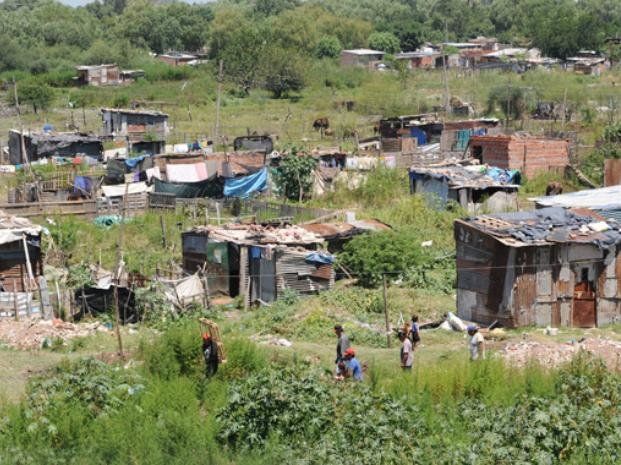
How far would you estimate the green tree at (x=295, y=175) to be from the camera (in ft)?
86.9

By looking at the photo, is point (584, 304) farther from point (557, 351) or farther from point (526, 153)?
point (526, 153)

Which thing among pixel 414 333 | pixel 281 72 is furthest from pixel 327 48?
pixel 414 333

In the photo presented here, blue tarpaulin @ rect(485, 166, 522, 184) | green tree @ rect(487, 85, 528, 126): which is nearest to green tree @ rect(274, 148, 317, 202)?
blue tarpaulin @ rect(485, 166, 522, 184)

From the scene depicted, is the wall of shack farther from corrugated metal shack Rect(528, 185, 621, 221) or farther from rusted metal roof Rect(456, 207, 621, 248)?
corrugated metal shack Rect(528, 185, 621, 221)

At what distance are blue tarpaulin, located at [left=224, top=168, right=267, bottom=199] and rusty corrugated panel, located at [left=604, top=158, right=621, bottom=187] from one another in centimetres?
793

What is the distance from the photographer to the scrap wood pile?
45.5ft

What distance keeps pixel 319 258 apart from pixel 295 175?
26.7 ft

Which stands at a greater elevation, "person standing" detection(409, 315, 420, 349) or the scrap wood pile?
"person standing" detection(409, 315, 420, 349)

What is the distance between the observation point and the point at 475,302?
16.8m

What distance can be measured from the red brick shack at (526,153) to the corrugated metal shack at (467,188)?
6.06 ft

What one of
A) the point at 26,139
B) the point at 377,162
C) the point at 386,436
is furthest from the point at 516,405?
the point at 26,139

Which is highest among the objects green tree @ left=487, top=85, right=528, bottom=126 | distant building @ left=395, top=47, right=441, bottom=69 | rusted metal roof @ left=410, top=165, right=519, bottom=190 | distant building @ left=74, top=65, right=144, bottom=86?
distant building @ left=395, top=47, right=441, bottom=69

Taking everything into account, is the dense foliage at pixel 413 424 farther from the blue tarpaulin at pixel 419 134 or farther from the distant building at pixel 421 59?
the distant building at pixel 421 59

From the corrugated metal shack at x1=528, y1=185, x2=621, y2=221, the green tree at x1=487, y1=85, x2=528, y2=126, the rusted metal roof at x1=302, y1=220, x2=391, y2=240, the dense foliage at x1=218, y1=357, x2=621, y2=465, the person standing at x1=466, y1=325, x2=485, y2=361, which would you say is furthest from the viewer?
the green tree at x1=487, y1=85, x2=528, y2=126
